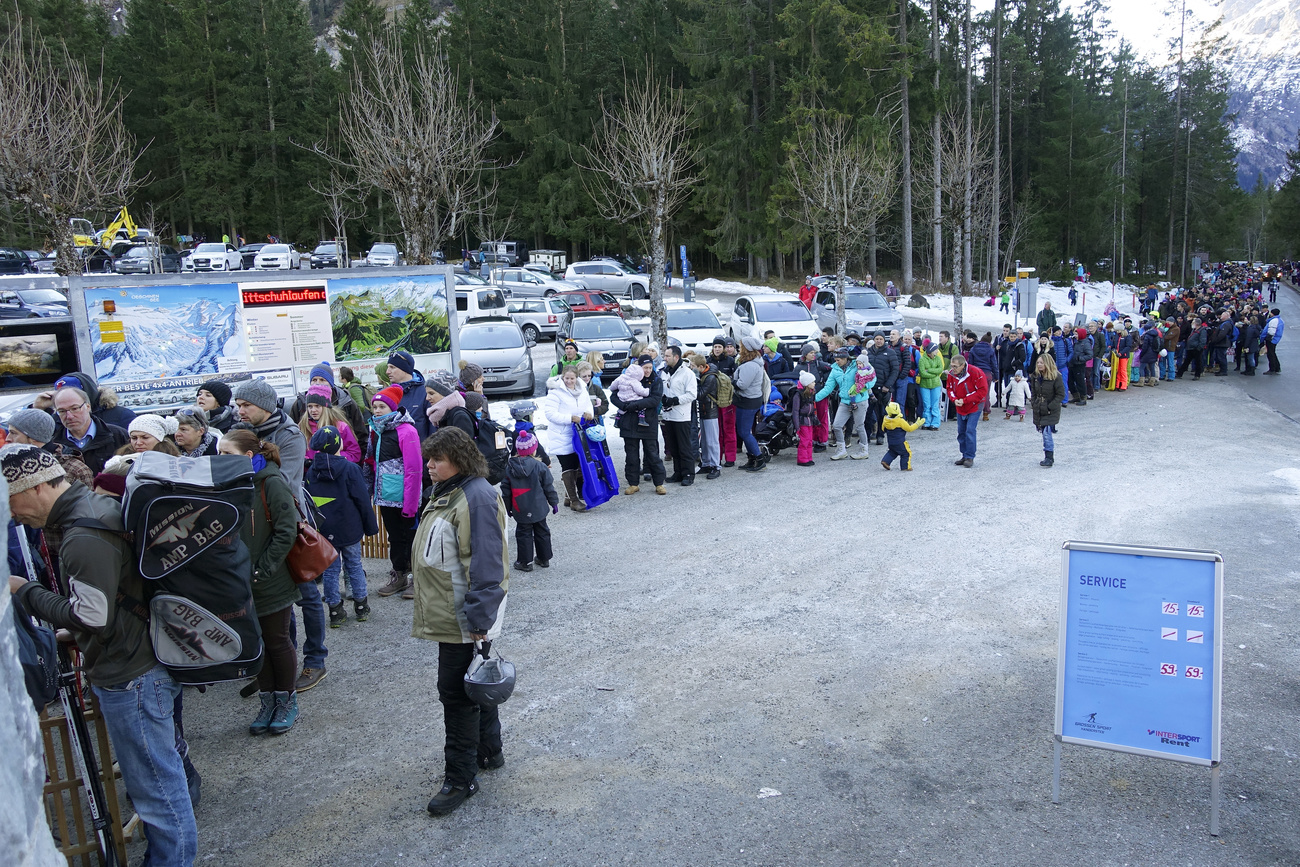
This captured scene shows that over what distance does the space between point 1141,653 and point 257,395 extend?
5.63 m

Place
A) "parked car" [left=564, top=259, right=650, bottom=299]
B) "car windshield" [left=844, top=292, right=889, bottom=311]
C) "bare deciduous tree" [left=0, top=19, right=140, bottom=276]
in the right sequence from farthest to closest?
"parked car" [left=564, top=259, right=650, bottom=299], "car windshield" [left=844, top=292, right=889, bottom=311], "bare deciduous tree" [left=0, top=19, right=140, bottom=276]

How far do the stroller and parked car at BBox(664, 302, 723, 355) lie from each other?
8.06 meters

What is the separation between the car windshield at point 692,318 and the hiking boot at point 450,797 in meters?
18.1

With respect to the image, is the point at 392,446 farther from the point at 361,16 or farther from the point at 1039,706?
the point at 361,16

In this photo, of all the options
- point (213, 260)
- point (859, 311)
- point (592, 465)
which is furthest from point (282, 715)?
point (213, 260)

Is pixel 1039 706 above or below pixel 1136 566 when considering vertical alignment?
below

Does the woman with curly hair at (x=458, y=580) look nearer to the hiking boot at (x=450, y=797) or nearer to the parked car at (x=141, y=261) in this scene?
the hiking boot at (x=450, y=797)

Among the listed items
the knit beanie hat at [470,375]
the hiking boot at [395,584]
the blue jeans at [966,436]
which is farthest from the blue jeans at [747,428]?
the hiking boot at [395,584]

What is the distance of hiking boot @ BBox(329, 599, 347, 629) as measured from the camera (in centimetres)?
679

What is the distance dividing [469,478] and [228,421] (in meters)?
3.99

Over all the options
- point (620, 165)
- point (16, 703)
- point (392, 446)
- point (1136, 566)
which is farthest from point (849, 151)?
point (16, 703)

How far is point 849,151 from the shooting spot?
1080 inches

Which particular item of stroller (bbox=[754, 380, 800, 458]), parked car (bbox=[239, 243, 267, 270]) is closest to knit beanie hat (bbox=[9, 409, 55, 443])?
stroller (bbox=[754, 380, 800, 458])

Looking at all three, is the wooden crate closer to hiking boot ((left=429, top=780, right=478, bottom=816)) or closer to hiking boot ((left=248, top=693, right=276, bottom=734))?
hiking boot ((left=248, top=693, right=276, bottom=734))
